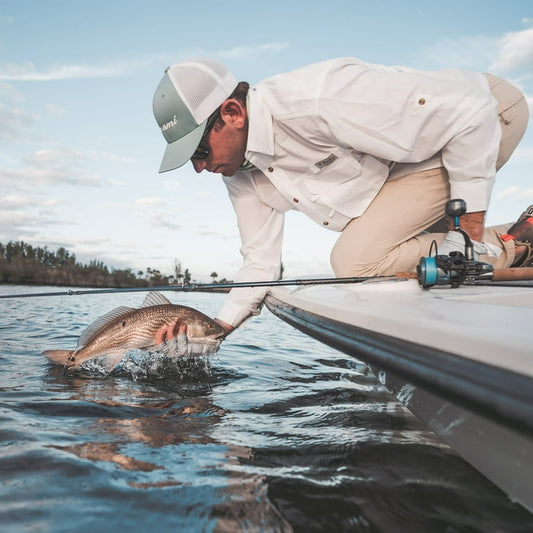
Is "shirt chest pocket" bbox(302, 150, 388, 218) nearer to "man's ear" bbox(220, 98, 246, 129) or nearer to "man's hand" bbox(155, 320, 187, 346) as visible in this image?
"man's ear" bbox(220, 98, 246, 129)

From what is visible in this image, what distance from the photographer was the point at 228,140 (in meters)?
3.54

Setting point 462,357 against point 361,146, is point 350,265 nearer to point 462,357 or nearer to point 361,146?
point 361,146

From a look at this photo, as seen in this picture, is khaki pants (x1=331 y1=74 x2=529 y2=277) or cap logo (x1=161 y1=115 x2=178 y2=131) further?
khaki pants (x1=331 y1=74 x2=529 y2=277)

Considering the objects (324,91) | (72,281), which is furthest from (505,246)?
(72,281)

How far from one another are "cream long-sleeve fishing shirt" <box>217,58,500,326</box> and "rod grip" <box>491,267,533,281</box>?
673mm

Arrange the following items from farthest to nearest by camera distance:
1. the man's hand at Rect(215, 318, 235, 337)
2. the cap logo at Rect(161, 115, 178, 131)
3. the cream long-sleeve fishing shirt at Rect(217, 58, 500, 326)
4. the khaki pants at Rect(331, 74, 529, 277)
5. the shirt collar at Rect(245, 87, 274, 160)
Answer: the man's hand at Rect(215, 318, 235, 337)
the khaki pants at Rect(331, 74, 529, 277)
the cap logo at Rect(161, 115, 178, 131)
the shirt collar at Rect(245, 87, 274, 160)
the cream long-sleeve fishing shirt at Rect(217, 58, 500, 326)

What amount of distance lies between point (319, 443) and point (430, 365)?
3.13 ft

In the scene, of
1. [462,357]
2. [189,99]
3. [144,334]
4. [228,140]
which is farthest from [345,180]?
[462,357]

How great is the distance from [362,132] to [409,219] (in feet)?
2.91

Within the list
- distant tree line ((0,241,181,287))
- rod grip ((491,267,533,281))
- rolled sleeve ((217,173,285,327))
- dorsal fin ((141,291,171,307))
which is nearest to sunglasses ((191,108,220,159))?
rolled sleeve ((217,173,285,327))

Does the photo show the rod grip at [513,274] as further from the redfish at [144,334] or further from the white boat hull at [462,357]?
the redfish at [144,334]

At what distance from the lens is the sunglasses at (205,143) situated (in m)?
3.45

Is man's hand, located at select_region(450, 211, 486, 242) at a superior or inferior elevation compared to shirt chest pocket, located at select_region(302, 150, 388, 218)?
inferior

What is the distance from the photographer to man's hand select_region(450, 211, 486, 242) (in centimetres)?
324
